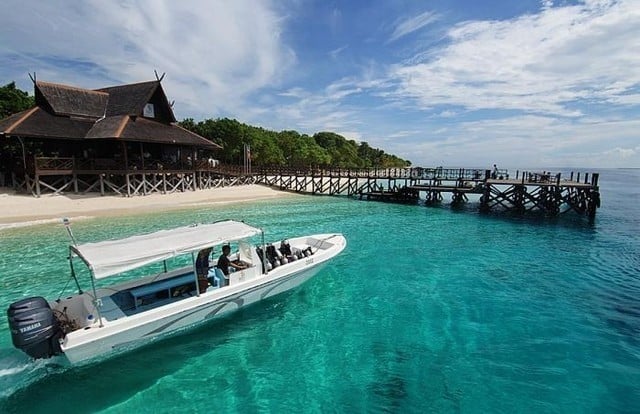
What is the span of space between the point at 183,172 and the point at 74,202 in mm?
9780

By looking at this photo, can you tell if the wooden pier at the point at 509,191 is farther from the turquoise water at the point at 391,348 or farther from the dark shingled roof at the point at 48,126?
the dark shingled roof at the point at 48,126

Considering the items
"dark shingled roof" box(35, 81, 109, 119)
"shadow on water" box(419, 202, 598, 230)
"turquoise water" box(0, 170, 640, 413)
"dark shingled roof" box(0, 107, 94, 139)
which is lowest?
"turquoise water" box(0, 170, 640, 413)

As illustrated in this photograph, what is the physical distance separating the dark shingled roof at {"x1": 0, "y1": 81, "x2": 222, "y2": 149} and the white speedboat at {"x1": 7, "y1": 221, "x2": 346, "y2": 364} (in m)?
22.8

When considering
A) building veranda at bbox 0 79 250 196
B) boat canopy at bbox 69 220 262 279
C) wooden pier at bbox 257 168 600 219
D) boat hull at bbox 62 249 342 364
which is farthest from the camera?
wooden pier at bbox 257 168 600 219

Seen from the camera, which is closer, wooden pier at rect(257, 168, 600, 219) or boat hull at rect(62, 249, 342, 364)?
boat hull at rect(62, 249, 342, 364)

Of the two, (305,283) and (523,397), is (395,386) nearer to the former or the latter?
(523,397)

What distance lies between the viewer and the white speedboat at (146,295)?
20.4ft

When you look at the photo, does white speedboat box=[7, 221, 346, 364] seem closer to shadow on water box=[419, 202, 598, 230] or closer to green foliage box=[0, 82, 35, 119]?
shadow on water box=[419, 202, 598, 230]

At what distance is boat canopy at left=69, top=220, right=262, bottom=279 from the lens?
6.78 m

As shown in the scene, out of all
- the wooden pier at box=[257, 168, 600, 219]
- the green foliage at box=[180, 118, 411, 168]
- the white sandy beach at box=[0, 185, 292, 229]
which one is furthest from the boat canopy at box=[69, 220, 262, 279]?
the green foliage at box=[180, 118, 411, 168]

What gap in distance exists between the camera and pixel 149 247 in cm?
773

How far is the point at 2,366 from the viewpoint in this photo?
689 centimetres

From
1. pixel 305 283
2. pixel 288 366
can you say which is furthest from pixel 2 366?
pixel 305 283

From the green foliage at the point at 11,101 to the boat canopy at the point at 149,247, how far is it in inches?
1441
